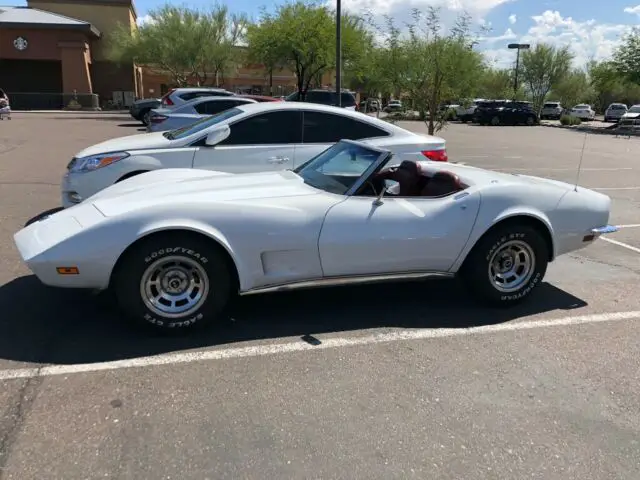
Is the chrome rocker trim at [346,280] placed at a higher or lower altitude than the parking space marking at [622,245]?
higher

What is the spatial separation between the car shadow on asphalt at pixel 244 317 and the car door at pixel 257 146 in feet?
7.42

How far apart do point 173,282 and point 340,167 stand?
1.64m

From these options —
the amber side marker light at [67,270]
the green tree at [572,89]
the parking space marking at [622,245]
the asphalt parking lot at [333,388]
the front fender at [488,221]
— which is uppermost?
the green tree at [572,89]

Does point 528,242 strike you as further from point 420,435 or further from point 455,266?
point 420,435

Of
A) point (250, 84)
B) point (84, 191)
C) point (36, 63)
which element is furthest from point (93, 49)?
point (84, 191)

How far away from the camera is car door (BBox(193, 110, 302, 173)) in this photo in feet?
20.8

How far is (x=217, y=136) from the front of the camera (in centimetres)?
627

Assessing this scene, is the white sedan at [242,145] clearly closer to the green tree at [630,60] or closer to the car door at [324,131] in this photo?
the car door at [324,131]

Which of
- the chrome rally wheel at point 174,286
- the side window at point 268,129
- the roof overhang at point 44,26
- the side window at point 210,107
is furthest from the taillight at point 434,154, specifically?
the roof overhang at point 44,26

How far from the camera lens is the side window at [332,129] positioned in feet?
22.0

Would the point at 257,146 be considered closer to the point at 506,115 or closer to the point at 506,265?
the point at 506,265

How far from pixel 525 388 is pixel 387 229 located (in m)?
1.39

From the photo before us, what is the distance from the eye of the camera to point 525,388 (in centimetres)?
328

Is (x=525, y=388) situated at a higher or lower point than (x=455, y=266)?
lower
